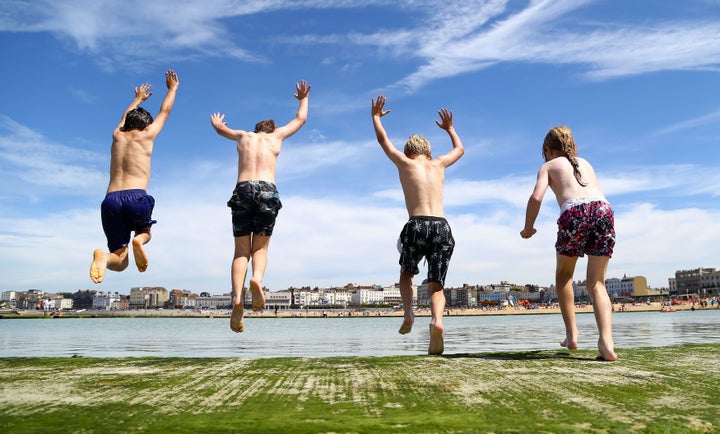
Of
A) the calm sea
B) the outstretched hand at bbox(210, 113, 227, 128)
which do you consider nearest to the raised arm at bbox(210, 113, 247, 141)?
the outstretched hand at bbox(210, 113, 227, 128)

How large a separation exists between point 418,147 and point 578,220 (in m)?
2.58

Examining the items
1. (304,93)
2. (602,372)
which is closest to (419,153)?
(304,93)

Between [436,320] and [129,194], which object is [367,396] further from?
[129,194]

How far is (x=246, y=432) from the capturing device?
2.36 m

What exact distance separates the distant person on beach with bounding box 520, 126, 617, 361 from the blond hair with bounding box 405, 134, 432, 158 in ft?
5.95

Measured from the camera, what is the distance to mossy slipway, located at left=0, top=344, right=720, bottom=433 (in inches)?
99.7

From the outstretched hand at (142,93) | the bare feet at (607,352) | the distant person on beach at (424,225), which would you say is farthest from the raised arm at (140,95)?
the bare feet at (607,352)

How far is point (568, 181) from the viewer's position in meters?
6.02

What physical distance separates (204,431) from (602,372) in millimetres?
3281

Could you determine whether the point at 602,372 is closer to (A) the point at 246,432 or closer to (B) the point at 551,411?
(B) the point at 551,411

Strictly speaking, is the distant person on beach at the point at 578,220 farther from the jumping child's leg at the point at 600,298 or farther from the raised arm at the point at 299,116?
the raised arm at the point at 299,116

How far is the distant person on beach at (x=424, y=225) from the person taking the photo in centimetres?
697

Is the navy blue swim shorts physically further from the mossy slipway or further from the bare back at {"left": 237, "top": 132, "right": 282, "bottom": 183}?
the mossy slipway

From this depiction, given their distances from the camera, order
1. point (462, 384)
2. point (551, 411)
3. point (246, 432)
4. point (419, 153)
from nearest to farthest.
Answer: point (246, 432)
point (551, 411)
point (462, 384)
point (419, 153)
